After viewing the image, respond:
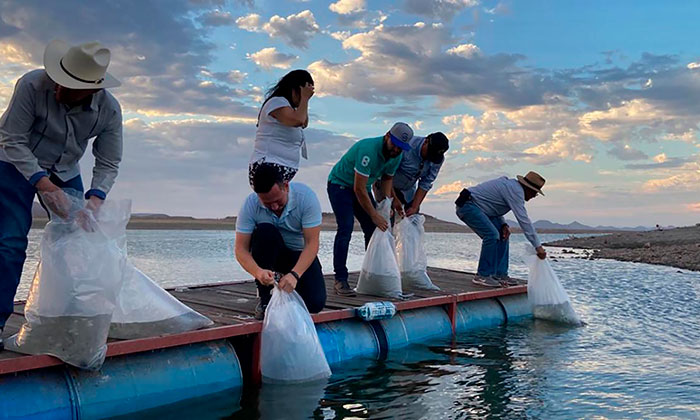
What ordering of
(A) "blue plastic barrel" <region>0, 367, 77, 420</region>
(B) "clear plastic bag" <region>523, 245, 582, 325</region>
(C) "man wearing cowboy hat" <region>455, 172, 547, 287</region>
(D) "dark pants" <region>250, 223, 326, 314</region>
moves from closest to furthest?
(A) "blue plastic barrel" <region>0, 367, 77, 420</region> → (D) "dark pants" <region>250, 223, 326, 314</region> → (C) "man wearing cowboy hat" <region>455, 172, 547, 287</region> → (B) "clear plastic bag" <region>523, 245, 582, 325</region>

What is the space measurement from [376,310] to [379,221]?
3.70ft

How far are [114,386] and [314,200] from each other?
6.60ft

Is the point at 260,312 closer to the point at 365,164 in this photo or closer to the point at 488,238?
the point at 365,164

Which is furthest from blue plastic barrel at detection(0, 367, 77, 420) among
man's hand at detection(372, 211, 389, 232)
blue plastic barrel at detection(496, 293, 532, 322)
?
blue plastic barrel at detection(496, 293, 532, 322)

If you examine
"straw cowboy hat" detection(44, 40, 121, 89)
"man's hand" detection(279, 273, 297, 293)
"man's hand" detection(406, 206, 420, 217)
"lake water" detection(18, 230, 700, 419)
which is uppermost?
"straw cowboy hat" detection(44, 40, 121, 89)

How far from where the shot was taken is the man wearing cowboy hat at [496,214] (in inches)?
325

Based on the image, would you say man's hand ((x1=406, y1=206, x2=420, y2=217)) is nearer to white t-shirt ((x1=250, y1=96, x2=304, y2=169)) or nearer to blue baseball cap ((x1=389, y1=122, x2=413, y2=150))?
blue baseball cap ((x1=389, y1=122, x2=413, y2=150))

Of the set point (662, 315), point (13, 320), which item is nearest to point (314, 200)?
point (13, 320)

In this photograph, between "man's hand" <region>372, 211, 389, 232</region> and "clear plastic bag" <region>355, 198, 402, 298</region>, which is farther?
"clear plastic bag" <region>355, 198, 402, 298</region>

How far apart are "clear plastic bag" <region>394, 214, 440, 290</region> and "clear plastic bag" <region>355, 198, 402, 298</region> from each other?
602 millimetres

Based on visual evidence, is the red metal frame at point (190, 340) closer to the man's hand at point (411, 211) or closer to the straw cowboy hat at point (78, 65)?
the man's hand at point (411, 211)

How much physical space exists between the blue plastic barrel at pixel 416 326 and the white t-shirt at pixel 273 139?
2095 millimetres

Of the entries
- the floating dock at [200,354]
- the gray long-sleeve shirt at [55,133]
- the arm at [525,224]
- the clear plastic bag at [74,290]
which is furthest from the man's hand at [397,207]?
the clear plastic bag at [74,290]

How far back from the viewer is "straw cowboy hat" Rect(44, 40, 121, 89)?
3.76m
